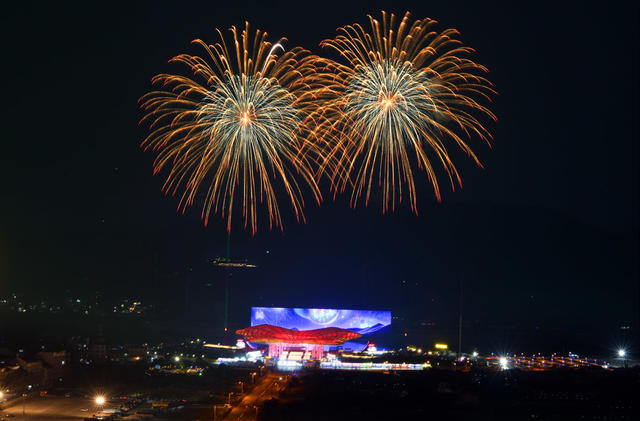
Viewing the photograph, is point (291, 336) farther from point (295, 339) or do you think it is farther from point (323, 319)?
point (323, 319)

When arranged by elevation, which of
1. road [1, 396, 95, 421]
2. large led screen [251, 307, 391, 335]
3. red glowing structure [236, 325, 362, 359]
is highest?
large led screen [251, 307, 391, 335]

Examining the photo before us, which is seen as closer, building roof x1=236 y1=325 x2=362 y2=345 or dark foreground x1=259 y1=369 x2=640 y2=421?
dark foreground x1=259 y1=369 x2=640 y2=421

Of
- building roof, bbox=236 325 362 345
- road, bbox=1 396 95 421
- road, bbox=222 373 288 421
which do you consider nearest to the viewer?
road, bbox=1 396 95 421

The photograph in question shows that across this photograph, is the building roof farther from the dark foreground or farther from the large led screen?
the dark foreground

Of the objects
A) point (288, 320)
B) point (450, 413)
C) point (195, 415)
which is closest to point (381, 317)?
point (288, 320)

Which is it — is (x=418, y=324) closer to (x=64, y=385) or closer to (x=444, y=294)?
(x=444, y=294)

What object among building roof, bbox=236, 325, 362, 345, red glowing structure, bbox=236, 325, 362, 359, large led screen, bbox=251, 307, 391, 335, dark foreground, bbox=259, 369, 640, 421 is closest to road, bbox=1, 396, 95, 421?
dark foreground, bbox=259, 369, 640, 421

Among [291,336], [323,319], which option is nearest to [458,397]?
[291,336]
